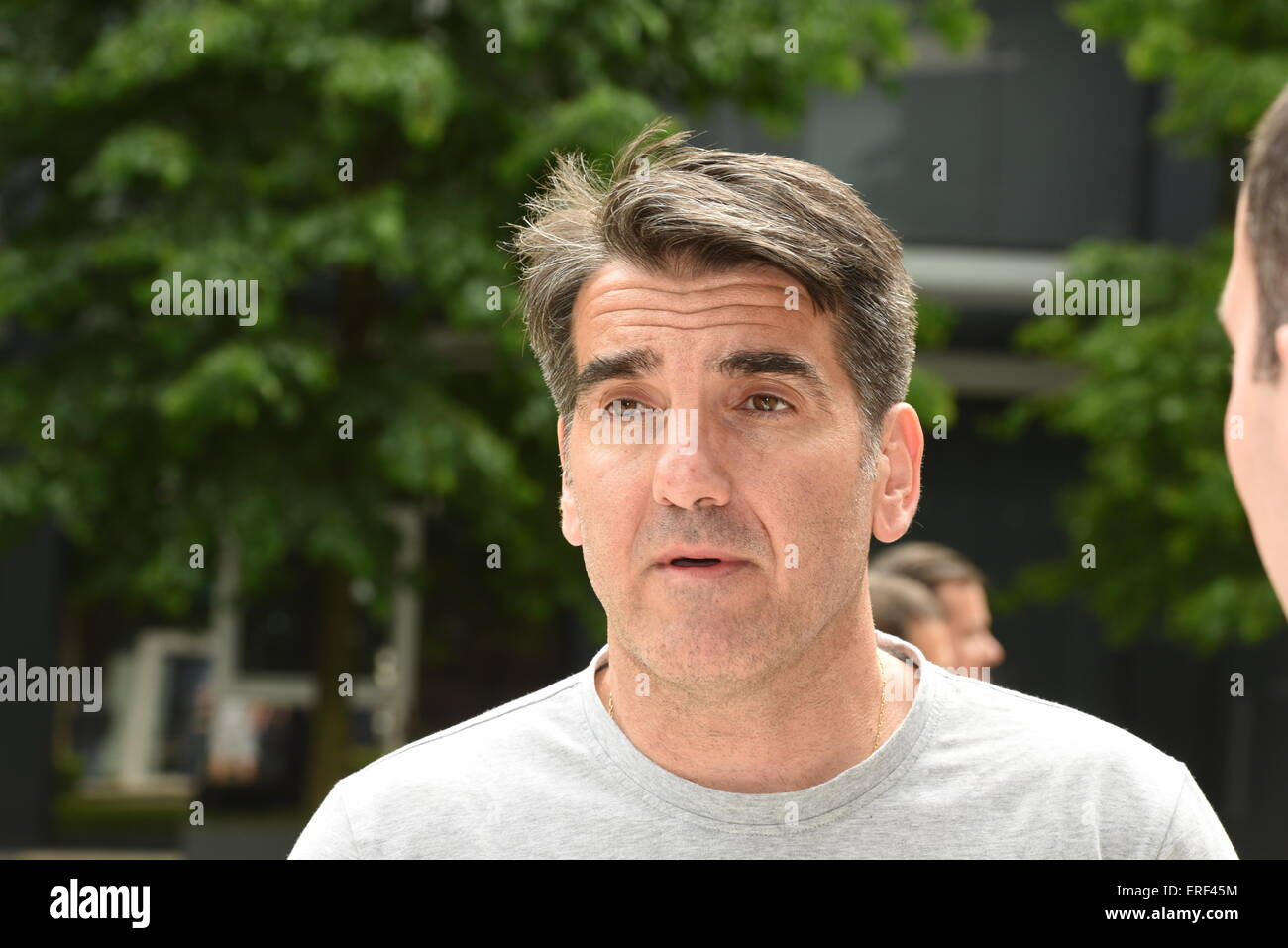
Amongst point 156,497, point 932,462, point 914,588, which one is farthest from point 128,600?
point 932,462

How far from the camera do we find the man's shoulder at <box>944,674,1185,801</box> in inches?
71.9

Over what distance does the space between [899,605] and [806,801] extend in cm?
224

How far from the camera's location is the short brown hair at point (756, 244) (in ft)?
6.03

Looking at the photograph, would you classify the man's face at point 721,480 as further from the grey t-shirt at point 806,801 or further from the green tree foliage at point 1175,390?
the green tree foliage at point 1175,390

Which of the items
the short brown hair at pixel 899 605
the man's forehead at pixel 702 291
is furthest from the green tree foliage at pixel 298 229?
the man's forehead at pixel 702 291

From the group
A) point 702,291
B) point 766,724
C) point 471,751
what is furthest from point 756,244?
point 471,751

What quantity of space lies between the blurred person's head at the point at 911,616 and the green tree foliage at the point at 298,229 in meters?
3.00

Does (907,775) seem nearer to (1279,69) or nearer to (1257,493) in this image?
(1257,493)

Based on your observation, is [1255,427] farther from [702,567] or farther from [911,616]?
[911,616]

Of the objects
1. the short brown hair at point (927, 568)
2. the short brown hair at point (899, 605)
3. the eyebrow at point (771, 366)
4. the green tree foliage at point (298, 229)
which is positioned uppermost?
the green tree foliage at point (298, 229)

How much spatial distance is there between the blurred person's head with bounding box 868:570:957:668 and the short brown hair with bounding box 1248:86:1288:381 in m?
3.03

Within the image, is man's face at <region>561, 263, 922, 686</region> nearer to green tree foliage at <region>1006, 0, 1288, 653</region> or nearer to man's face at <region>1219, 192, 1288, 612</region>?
man's face at <region>1219, 192, 1288, 612</region>

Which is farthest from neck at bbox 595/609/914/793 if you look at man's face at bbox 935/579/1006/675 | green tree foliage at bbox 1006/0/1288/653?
green tree foliage at bbox 1006/0/1288/653

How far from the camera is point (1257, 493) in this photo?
0.78 meters
